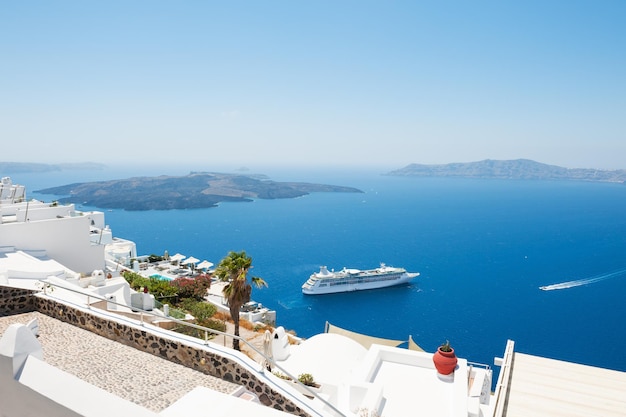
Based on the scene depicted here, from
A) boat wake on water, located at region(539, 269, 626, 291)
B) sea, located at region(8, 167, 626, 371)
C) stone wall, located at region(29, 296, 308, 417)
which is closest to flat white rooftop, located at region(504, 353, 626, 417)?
stone wall, located at region(29, 296, 308, 417)

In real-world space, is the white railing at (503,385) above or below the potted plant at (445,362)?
above

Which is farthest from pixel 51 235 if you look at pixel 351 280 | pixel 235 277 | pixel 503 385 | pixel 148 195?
pixel 148 195

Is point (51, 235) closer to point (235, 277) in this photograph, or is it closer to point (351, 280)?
point (235, 277)

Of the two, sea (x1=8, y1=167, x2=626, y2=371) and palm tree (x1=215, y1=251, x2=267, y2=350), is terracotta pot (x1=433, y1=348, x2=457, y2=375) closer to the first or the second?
palm tree (x1=215, y1=251, x2=267, y2=350)

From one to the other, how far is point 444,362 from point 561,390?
9.37ft

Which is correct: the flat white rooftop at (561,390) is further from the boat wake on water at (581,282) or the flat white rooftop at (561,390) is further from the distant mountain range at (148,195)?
the distant mountain range at (148,195)

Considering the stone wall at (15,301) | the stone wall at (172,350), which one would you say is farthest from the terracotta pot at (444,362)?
the stone wall at (15,301)

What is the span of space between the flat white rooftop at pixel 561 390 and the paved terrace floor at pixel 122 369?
18.7 ft

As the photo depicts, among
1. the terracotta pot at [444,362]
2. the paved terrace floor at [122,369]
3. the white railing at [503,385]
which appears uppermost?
the paved terrace floor at [122,369]

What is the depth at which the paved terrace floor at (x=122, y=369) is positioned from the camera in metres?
6.59

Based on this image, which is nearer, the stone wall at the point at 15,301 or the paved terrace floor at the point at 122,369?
the paved terrace floor at the point at 122,369

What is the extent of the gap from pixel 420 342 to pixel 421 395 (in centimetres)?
3672

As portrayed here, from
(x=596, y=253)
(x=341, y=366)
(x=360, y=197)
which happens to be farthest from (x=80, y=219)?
(x=360, y=197)

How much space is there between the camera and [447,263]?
246ft
